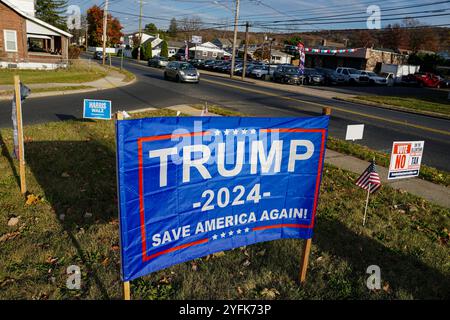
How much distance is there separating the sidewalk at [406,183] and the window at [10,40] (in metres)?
30.6

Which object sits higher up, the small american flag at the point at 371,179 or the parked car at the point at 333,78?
the parked car at the point at 333,78

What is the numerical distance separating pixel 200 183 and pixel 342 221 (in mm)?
3111

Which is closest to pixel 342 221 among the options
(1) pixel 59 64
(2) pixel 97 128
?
(2) pixel 97 128

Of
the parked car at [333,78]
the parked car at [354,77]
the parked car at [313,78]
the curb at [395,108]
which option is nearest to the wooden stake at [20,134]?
the curb at [395,108]

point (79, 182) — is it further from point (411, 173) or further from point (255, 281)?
point (411, 173)

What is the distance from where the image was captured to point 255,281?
161 inches

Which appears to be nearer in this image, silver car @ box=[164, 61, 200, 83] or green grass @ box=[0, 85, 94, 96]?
green grass @ box=[0, 85, 94, 96]

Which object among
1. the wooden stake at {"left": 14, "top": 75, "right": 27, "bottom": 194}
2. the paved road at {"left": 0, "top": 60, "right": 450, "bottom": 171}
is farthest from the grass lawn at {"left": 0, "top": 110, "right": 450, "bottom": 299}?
→ the paved road at {"left": 0, "top": 60, "right": 450, "bottom": 171}

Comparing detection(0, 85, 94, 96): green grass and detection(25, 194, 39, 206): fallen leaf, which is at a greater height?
detection(0, 85, 94, 96): green grass

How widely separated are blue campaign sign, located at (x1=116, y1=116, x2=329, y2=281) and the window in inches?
1317

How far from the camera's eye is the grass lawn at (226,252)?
12.9 ft

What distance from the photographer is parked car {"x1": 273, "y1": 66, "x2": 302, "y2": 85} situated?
34.9m

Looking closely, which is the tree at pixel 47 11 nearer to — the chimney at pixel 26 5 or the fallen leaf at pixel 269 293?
the chimney at pixel 26 5

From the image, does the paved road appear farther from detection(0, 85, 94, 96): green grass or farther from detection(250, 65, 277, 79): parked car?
detection(250, 65, 277, 79): parked car
